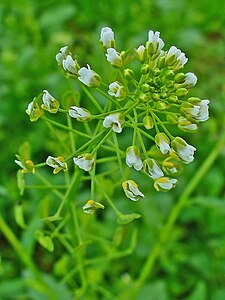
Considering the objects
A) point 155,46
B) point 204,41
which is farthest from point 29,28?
point 155,46

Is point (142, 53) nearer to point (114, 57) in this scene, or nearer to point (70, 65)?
point (114, 57)

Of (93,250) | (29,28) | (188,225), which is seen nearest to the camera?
(93,250)

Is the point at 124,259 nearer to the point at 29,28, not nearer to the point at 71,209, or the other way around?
the point at 71,209

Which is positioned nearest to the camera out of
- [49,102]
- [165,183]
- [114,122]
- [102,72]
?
[114,122]

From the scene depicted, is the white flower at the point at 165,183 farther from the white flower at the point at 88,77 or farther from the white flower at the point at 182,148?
the white flower at the point at 88,77

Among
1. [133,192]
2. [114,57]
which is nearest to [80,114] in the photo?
[114,57]

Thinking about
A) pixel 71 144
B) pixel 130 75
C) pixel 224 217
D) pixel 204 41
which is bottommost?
pixel 224 217

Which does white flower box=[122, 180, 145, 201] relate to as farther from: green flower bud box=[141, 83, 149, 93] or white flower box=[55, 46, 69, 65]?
white flower box=[55, 46, 69, 65]
